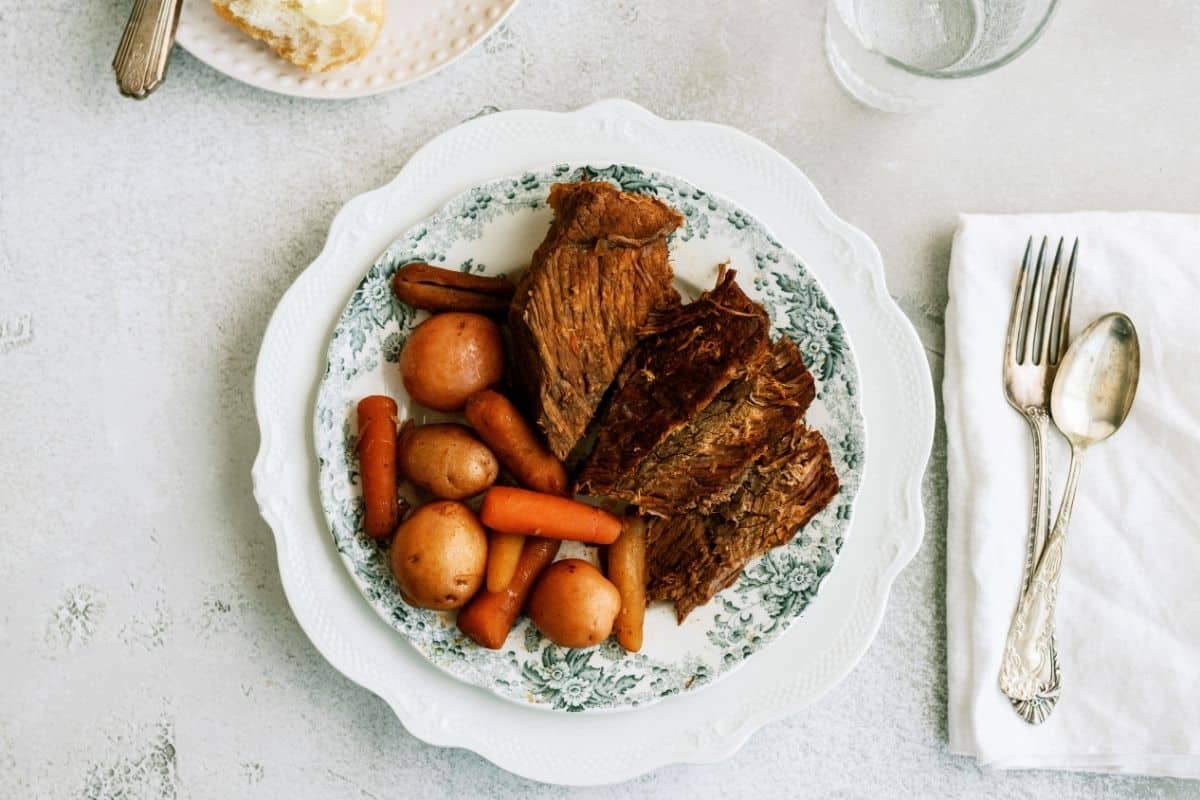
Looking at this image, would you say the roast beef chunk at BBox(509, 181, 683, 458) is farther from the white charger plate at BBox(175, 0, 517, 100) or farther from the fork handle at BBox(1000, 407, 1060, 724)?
the fork handle at BBox(1000, 407, 1060, 724)

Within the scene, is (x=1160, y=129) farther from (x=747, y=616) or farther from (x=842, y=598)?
(x=747, y=616)

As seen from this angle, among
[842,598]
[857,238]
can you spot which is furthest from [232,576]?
[857,238]

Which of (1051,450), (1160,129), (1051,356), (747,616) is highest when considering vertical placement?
(1160,129)

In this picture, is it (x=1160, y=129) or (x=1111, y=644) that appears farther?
(x=1160, y=129)

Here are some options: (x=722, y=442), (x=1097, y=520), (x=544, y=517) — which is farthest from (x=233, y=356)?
(x=1097, y=520)

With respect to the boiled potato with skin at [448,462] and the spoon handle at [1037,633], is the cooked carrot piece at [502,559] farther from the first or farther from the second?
the spoon handle at [1037,633]

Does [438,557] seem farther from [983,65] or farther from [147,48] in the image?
[983,65]

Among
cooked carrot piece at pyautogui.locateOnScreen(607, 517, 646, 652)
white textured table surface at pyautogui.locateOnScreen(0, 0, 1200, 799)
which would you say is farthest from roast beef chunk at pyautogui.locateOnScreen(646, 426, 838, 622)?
white textured table surface at pyautogui.locateOnScreen(0, 0, 1200, 799)
